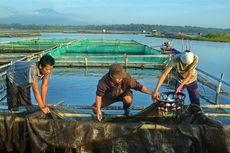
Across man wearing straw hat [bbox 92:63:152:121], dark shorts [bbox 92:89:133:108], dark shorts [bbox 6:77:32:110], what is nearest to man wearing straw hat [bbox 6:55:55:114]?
dark shorts [bbox 6:77:32:110]

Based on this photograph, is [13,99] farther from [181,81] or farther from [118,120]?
[181,81]

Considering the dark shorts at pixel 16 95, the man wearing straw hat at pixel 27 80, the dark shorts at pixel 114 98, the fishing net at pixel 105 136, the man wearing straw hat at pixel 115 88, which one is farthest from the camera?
the dark shorts at pixel 114 98

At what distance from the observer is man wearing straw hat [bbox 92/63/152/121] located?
502 cm

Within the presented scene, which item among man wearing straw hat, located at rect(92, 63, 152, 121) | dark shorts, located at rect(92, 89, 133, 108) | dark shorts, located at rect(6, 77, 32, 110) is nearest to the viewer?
man wearing straw hat, located at rect(92, 63, 152, 121)

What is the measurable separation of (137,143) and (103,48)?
980 inches

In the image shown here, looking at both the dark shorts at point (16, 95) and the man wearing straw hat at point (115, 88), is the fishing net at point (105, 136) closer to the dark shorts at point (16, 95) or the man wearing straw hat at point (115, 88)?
the man wearing straw hat at point (115, 88)

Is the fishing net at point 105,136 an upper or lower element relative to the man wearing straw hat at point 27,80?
lower

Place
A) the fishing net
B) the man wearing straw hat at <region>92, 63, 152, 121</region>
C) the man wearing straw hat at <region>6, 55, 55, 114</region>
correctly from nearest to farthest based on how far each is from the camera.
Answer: the fishing net → the man wearing straw hat at <region>6, 55, 55, 114</region> → the man wearing straw hat at <region>92, 63, 152, 121</region>

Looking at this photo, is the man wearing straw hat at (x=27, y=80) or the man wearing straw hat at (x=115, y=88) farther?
the man wearing straw hat at (x=115, y=88)

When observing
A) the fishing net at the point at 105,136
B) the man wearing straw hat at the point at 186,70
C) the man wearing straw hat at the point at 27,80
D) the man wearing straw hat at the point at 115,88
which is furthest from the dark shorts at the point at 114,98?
the man wearing straw hat at the point at 27,80

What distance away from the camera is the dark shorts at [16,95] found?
5445 millimetres

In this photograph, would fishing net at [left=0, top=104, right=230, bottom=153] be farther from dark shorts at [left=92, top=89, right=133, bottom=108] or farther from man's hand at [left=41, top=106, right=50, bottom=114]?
dark shorts at [left=92, top=89, right=133, bottom=108]

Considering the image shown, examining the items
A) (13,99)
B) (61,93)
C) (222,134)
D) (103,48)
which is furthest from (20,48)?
(222,134)

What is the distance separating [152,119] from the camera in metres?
5.38
